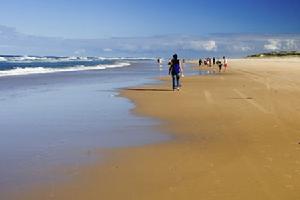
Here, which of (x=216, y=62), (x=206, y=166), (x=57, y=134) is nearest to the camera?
(x=206, y=166)

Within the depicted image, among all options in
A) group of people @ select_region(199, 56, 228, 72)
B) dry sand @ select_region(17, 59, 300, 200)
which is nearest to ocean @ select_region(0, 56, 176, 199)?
dry sand @ select_region(17, 59, 300, 200)

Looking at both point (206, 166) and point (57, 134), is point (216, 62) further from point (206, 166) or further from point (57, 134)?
point (206, 166)

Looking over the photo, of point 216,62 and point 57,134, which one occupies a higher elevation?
point 57,134

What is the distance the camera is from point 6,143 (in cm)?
919

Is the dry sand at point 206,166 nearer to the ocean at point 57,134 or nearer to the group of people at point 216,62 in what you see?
the ocean at point 57,134

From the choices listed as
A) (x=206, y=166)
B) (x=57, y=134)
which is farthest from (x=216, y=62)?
(x=206, y=166)

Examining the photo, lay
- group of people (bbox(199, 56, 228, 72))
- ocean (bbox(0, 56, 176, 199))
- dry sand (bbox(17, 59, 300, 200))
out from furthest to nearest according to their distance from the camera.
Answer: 1. group of people (bbox(199, 56, 228, 72))
2. ocean (bbox(0, 56, 176, 199))
3. dry sand (bbox(17, 59, 300, 200))

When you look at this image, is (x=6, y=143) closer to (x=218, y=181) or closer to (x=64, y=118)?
(x=64, y=118)

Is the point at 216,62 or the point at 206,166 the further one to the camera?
the point at 216,62

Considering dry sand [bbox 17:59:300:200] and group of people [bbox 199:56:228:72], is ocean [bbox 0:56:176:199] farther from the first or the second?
group of people [bbox 199:56:228:72]

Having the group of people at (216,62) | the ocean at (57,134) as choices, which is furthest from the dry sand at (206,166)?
the group of people at (216,62)

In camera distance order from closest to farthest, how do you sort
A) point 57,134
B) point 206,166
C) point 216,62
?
point 206,166 → point 57,134 → point 216,62

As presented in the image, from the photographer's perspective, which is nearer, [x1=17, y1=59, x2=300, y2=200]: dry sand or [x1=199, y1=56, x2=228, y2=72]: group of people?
[x1=17, y1=59, x2=300, y2=200]: dry sand

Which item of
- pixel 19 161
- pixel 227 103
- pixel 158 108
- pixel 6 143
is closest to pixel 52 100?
pixel 158 108
